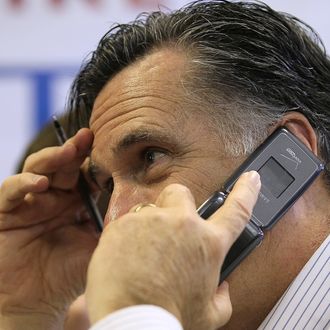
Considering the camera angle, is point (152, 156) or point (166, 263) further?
point (152, 156)

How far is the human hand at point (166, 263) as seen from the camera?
3.03 feet

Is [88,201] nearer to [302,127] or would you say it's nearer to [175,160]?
[175,160]

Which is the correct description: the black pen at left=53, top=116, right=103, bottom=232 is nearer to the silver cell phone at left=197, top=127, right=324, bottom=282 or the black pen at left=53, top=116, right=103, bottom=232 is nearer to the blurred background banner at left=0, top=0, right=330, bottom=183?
the silver cell phone at left=197, top=127, right=324, bottom=282

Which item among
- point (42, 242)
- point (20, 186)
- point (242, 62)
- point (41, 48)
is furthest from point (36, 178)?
point (41, 48)

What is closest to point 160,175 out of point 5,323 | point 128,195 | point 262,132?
point 128,195

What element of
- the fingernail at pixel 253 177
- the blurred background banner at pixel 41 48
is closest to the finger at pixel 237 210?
the fingernail at pixel 253 177

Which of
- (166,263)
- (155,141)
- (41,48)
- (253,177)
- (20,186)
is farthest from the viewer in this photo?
(41,48)

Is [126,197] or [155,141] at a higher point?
[155,141]

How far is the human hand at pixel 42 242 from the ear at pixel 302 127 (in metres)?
0.45

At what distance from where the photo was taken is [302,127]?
132cm

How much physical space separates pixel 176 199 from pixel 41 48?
170 cm

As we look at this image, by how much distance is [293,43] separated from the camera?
4.57 feet

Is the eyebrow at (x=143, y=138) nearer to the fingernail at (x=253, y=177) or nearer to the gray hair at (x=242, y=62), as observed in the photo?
the gray hair at (x=242, y=62)

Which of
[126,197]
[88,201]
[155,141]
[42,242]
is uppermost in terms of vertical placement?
[155,141]
